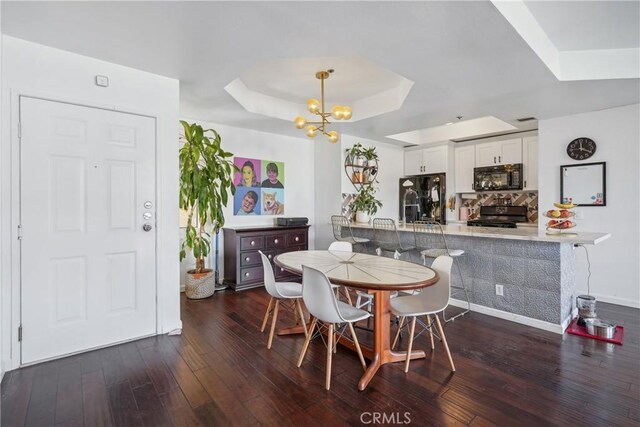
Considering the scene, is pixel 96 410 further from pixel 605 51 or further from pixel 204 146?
pixel 605 51

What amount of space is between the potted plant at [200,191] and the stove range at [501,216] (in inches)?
171

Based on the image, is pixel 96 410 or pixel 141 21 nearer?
pixel 96 410

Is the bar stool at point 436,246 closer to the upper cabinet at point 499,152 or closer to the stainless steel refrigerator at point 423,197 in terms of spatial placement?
the stainless steel refrigerator at point 423,197

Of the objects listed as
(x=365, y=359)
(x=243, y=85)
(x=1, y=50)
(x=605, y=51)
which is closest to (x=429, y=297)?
(x=365, y=359)

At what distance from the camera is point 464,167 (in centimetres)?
590

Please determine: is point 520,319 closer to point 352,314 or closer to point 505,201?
point 352,314

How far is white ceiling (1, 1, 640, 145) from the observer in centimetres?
195

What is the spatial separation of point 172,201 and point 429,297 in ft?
8.02

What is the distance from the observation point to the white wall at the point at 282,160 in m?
4.62

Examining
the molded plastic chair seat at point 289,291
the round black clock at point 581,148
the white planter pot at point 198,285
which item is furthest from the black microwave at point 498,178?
the white planter pot at point 198,285

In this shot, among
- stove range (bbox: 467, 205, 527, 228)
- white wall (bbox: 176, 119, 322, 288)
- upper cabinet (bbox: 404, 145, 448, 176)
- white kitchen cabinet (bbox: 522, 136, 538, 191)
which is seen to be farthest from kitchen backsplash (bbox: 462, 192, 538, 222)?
white wall (bbox: 176, 119, 322, 288)

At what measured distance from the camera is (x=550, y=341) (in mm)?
2752

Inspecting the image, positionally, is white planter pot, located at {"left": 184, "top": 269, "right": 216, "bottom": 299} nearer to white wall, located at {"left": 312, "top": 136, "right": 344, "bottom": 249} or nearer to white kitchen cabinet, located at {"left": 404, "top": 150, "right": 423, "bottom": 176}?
white wall, located at {"left": 312, "top": 136, "right": 344, "bottom": 249}

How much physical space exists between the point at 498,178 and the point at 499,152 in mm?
484
